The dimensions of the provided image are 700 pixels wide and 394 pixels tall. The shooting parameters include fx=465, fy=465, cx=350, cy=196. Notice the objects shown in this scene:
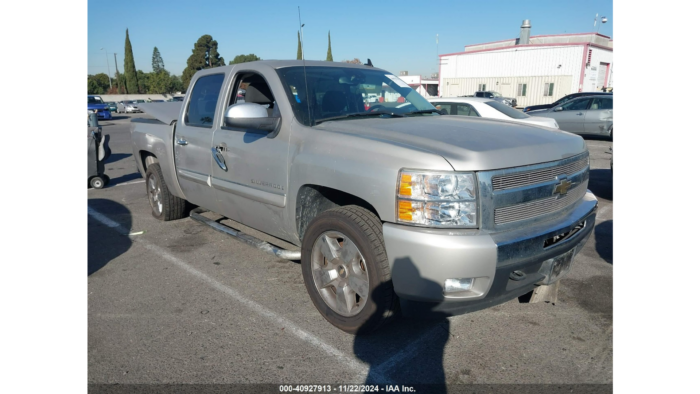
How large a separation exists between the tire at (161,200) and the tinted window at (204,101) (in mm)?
1059

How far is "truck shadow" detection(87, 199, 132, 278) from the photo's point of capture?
15.4 ft

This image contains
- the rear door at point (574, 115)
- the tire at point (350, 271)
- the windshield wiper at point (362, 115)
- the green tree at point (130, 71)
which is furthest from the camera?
the green tree at point (130, 71)

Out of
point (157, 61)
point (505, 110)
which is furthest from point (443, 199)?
point (157, 61)

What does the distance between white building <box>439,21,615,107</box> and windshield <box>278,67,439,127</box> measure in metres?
36.8

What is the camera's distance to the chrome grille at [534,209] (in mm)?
2707

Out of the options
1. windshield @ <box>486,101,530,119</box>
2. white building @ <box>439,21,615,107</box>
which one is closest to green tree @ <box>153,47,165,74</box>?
white building @ <box>439,21,615,107</box>

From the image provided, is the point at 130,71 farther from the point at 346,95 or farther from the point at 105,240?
the point at 346,95

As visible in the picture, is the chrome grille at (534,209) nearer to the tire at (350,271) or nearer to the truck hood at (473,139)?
the truck hood at (473,139)

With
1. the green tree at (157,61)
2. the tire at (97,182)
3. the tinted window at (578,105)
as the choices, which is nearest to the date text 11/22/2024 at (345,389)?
the tire at (97,182)

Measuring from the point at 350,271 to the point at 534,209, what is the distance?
1226 mm
